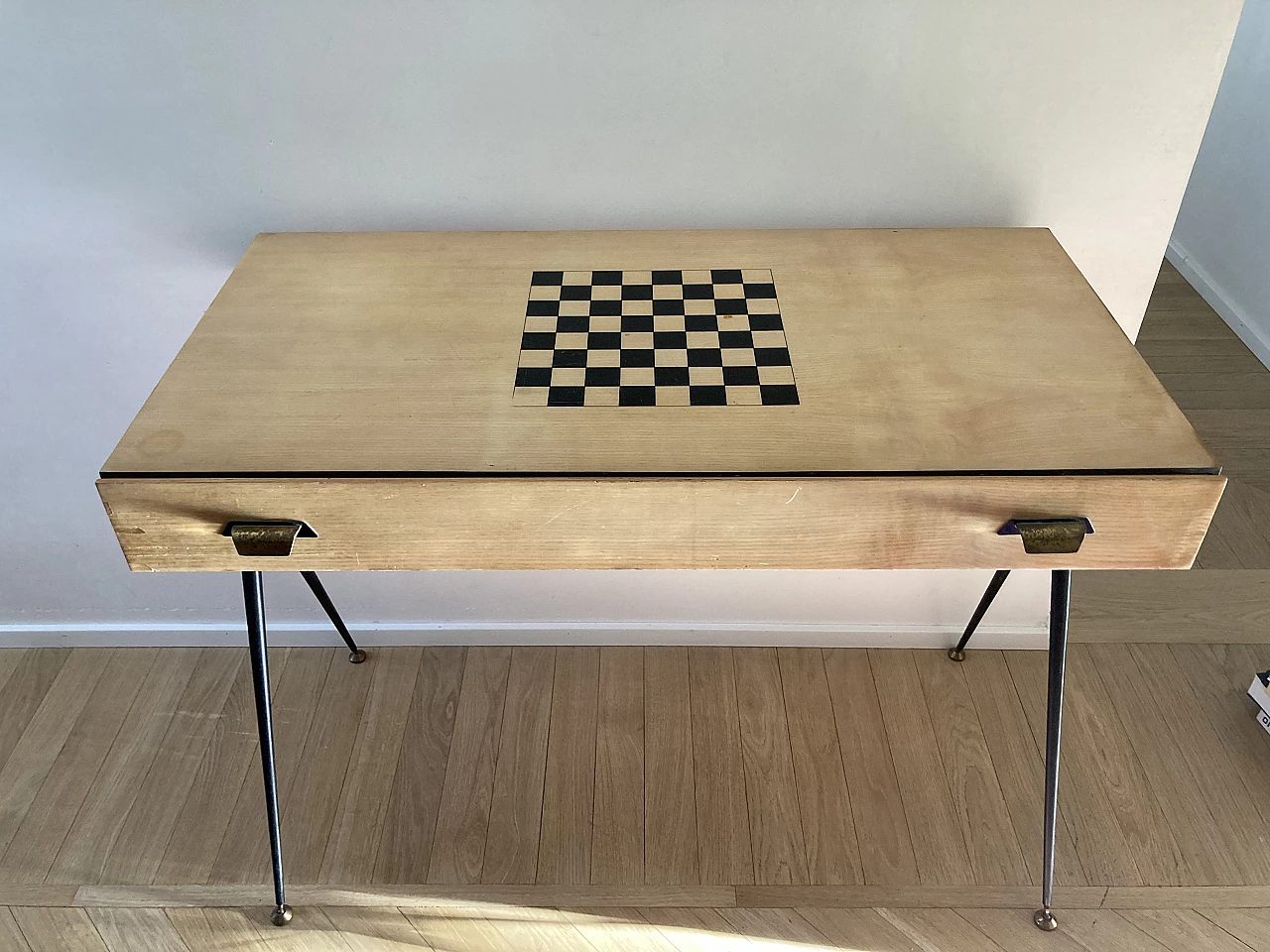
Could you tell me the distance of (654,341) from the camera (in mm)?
1159

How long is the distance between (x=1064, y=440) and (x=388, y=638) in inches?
52.9

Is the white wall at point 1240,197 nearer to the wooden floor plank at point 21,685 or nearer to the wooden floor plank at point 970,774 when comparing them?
the wooden floor plank at point 970,774

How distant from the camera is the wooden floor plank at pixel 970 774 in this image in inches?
57.6

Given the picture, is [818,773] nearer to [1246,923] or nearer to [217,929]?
[1246,923]

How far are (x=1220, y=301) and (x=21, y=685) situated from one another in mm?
3311

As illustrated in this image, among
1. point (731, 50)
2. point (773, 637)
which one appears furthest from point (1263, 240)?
point (731, 50)

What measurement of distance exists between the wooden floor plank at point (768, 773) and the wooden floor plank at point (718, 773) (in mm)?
14

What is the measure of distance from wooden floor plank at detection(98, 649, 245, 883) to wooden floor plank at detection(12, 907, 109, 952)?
0.07 metres

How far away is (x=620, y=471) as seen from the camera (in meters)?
0.96

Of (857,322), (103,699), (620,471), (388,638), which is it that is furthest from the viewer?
(388,638)

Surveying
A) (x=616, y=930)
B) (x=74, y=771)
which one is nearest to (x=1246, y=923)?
(x=616, y=930)

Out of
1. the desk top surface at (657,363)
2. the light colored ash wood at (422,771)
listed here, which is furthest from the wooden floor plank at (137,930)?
the desk top surface at (657,363)

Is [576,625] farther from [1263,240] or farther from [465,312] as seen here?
[1263,240]

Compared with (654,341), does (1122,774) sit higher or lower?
lower
